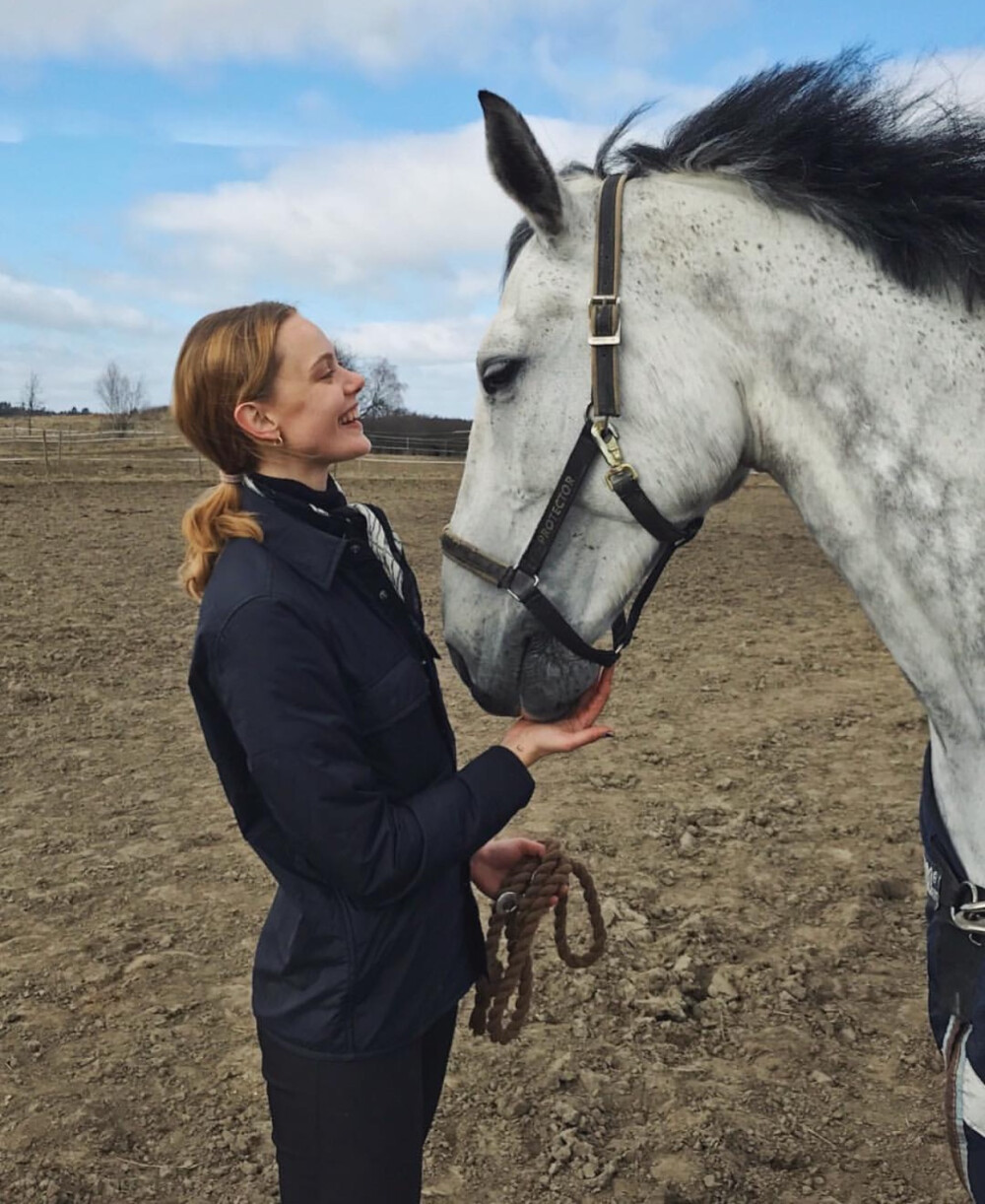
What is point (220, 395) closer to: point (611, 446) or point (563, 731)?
point (611, 446)

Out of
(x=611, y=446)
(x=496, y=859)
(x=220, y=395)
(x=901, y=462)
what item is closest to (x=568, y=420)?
(x=611, y=446)

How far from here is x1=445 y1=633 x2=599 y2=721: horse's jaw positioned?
1761mm

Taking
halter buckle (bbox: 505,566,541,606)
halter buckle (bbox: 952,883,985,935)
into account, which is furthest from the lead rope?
halter buckle (bbox: 952,883,985,935)

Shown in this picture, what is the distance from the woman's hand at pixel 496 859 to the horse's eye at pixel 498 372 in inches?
38.8

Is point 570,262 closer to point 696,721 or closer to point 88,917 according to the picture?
point 88,917

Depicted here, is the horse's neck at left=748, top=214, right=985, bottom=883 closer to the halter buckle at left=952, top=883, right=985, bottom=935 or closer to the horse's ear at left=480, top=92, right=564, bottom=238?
the halter buckle at left=952, top=883, right=985, bottom=935

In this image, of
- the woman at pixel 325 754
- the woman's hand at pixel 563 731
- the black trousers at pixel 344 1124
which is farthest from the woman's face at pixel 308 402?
the black trousers at pixel 344 1124

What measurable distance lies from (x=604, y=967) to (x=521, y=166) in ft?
9.18

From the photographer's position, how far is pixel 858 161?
157 centimetres

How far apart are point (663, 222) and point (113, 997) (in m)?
3.07

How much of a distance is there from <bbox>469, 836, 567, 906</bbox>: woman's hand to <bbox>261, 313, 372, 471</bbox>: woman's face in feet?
2.98

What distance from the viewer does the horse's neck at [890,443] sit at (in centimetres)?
145

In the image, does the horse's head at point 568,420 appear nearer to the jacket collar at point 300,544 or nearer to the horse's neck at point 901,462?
the horse's neck at point 901,462

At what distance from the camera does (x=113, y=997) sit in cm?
333
